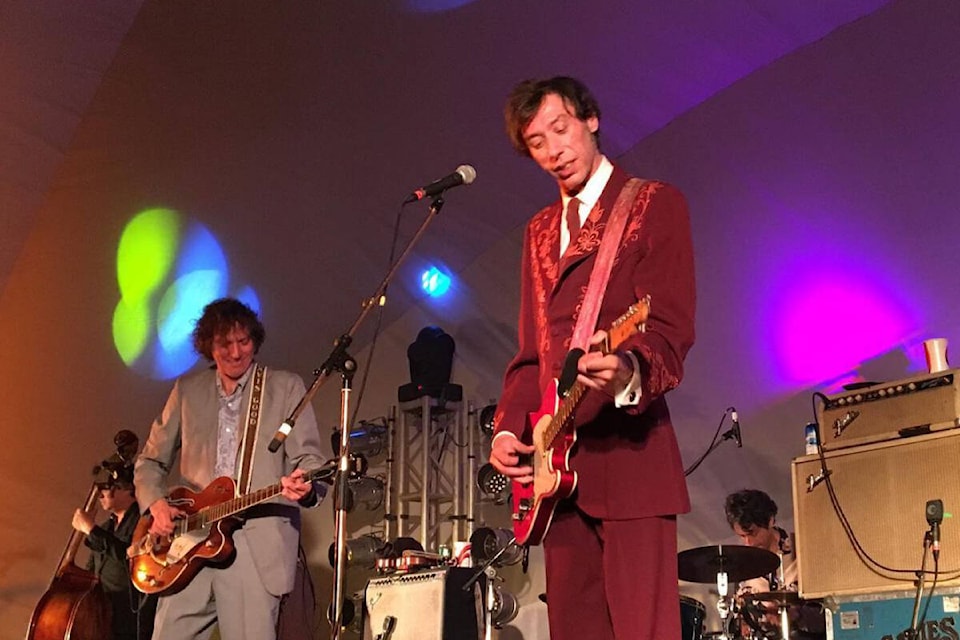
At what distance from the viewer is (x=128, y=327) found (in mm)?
6039

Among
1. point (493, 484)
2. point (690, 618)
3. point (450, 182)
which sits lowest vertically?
point (690, 618)

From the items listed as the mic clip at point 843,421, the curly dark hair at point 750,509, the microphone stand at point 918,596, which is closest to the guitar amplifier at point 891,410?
the mic clip at point 843,421

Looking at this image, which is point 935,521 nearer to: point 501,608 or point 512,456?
point 512,456

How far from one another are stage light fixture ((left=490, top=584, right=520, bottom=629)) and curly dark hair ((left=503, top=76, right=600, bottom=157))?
10.2 ft

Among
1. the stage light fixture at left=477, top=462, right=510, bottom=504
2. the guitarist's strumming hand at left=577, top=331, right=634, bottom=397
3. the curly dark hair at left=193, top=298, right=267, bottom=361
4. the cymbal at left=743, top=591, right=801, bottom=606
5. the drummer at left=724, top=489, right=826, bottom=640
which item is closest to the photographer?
the guitarist's strumming hand at left=577, top=331, right=634, bottom=397

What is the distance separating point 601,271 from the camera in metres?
2.18

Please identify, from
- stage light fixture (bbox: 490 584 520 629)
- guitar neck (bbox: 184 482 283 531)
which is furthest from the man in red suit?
stage light fixture (bbox: 490 584 520 629)

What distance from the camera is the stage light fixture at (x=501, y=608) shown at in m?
5.07

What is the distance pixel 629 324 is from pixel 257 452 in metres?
2.39

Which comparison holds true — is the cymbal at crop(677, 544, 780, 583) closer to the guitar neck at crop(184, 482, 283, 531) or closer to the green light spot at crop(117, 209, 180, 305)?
the guitar neck at crop(184, 482, 283, 531)

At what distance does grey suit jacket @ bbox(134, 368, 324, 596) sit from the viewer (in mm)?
3834

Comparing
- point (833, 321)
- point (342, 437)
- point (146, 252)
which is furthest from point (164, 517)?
point (833, 321)

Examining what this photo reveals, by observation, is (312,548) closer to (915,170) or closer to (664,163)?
(664,163)

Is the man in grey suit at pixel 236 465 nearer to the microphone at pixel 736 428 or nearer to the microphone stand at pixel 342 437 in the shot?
the microphone stand at pixel 342 437
